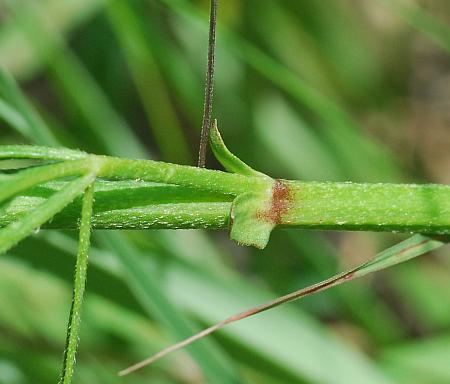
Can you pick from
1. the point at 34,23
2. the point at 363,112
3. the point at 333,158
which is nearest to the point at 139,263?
the point at 34,23

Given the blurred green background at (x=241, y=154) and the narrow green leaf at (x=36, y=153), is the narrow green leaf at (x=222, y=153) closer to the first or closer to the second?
the narrow green leaf at (x=36, y=153)

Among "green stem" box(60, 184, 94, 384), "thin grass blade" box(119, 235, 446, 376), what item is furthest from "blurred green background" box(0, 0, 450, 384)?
"green stem" box(60, 184, 94, 384)

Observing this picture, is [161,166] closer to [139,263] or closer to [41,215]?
[41,215]

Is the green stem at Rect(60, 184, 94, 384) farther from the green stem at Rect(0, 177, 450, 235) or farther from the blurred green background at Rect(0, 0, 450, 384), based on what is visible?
the blurred green background at Rect(0, 0, 450, 384)

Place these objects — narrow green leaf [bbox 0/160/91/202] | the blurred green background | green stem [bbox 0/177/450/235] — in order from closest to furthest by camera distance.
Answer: narrow green leaf [bbox 0/160/91/202], green stem [bbox 0/177/450/235], the blurred green background

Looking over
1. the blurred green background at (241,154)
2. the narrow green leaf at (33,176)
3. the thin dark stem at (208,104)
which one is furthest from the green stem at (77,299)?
the blurred green background at (241,154)

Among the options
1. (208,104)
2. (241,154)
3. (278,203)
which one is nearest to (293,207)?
(278,203)

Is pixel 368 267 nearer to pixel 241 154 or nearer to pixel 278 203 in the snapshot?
pixel 278 203
